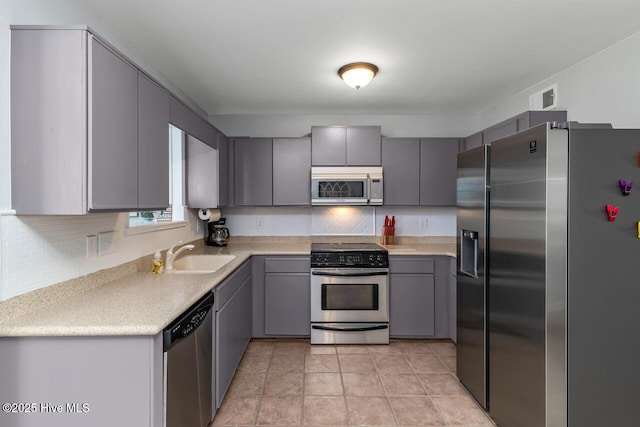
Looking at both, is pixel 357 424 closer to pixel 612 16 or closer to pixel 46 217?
pixel 46 217

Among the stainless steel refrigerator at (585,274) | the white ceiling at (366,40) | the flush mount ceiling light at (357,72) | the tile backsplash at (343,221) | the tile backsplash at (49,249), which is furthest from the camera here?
the tile backsplash at (343,221)

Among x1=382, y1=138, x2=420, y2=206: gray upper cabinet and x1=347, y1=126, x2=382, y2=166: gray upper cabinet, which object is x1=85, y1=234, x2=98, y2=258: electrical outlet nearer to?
x1=347, y1=126, x2=382, y2=166: gray upper cabinet

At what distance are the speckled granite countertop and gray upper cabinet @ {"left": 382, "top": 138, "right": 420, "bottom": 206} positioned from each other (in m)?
1.92

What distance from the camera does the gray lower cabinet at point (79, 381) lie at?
126 cm

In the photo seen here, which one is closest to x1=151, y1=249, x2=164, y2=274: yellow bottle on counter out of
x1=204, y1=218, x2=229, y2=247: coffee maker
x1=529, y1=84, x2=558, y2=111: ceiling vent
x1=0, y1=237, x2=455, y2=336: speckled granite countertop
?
x1=0, y1=237, x2=455, y2=336: speckled granite countertop

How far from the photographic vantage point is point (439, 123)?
12.9 ft

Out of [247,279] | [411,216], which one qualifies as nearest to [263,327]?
[247,279]

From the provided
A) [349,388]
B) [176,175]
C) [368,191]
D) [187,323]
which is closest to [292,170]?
[368,191]

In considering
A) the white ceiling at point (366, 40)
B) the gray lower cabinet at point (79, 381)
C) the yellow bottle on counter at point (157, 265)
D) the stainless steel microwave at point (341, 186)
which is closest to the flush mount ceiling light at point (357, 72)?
the white ceiling at point (366, 40)

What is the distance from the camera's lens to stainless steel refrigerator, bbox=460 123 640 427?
155 cm

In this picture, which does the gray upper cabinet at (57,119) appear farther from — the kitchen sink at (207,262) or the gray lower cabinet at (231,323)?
the kitchen sink at (207,262)

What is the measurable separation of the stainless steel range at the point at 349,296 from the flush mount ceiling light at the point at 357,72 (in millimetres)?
1544

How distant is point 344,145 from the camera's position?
3539mm

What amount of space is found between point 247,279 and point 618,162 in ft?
8.80
